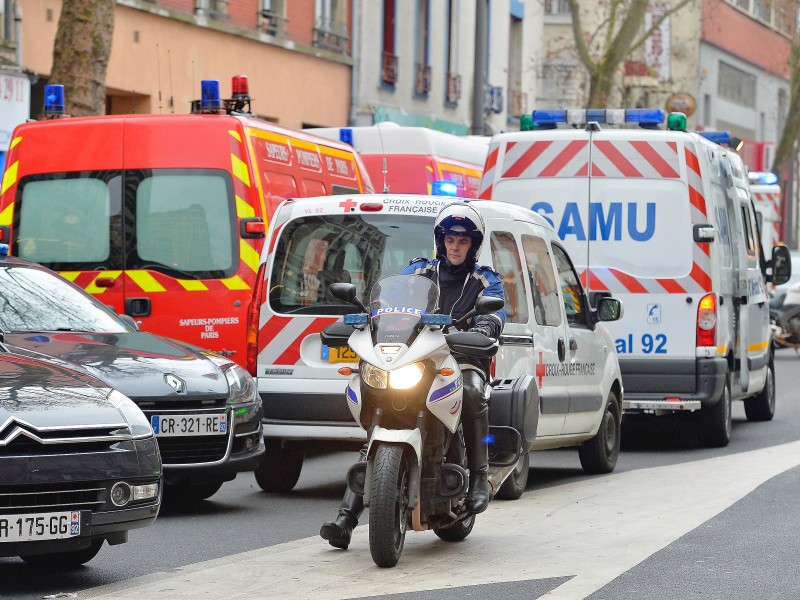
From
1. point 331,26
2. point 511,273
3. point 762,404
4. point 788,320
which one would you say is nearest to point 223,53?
point 331,26

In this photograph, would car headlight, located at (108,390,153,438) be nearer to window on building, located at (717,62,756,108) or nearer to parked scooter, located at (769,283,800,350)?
parked scooter, located at (769,283,800,350)

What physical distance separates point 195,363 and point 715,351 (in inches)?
216

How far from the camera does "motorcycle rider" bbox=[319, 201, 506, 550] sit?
8539 millimetres

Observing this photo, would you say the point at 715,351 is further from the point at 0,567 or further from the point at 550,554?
the point at 0,567

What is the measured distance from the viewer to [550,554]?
875cm

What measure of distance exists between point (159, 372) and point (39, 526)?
2690 millimetres

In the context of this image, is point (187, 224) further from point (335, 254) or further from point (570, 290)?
point (570, 290)

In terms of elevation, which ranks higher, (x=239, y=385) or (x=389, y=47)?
(x=389, y=47)

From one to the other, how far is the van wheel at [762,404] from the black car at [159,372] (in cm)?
845

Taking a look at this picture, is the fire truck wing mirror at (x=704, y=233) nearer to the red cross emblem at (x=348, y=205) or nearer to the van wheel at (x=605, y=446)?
the van wheel at (x=605, y=446)

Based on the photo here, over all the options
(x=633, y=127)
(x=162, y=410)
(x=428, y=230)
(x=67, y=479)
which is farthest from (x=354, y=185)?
(x=67, y=479)

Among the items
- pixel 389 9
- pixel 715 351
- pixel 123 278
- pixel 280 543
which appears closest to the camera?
pixel 280 543

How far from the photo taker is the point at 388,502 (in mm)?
7926

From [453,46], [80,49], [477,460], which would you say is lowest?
[477,460]
